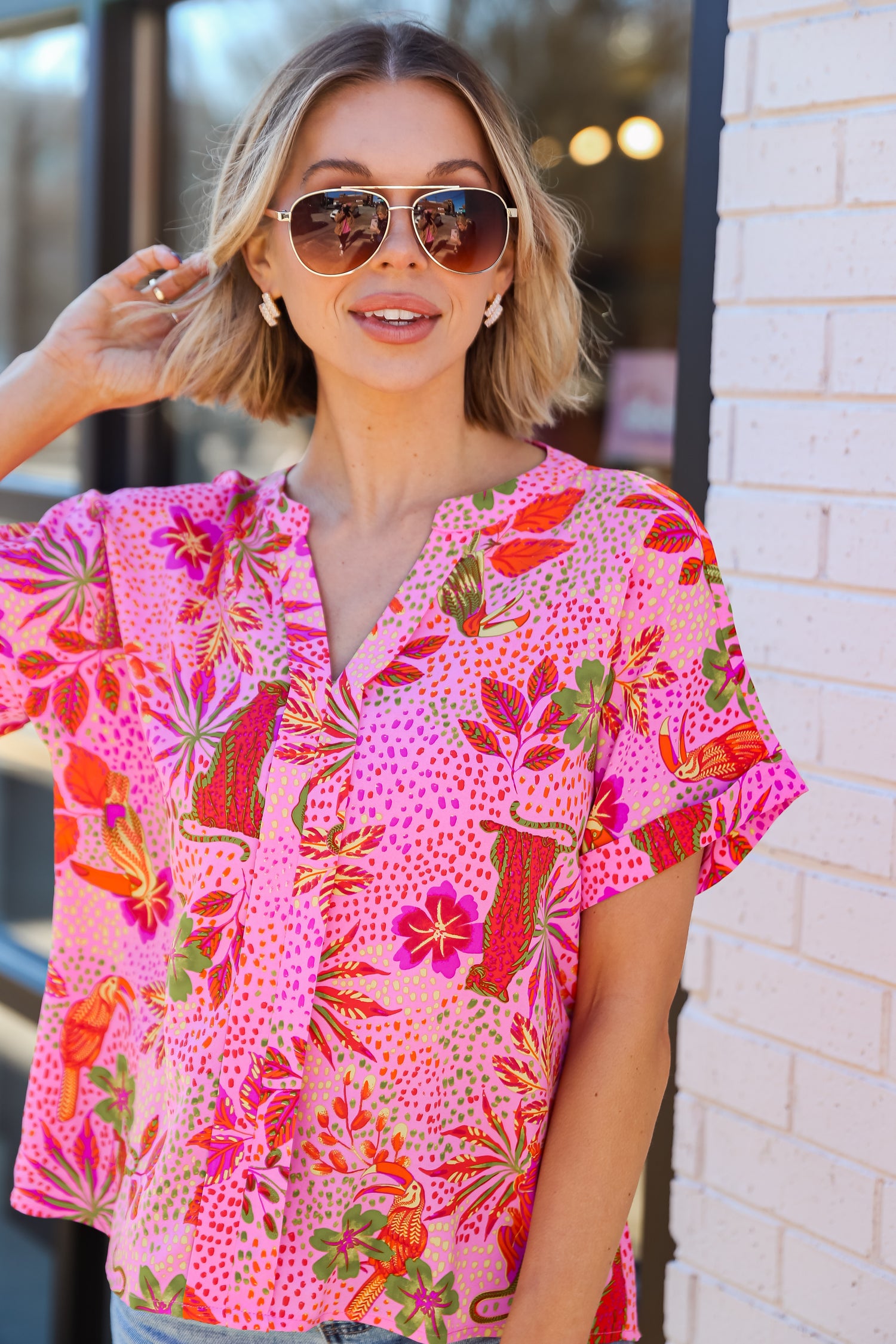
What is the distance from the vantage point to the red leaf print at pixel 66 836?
1613 mm

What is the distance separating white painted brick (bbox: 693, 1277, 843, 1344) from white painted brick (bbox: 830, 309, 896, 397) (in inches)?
47.7

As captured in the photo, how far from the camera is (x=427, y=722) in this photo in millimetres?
1307

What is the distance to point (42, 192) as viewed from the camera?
140 inches

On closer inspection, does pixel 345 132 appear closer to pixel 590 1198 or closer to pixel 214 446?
pixel 590 1198

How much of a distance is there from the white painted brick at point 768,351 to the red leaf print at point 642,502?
46 cm

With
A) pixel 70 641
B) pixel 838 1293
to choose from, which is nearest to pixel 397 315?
pixel 70 641

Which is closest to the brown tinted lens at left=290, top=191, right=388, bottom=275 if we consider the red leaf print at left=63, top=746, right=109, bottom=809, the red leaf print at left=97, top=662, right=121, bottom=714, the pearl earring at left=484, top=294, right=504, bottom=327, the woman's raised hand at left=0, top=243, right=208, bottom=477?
the pearl earring at left=484, top=294, right=504, bottom=327

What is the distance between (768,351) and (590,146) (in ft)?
5.27

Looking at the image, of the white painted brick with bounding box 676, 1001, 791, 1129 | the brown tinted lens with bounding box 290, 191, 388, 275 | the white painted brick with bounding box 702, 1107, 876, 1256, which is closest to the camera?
the brown tinted lens with bounding box 290, 191, 388, 275

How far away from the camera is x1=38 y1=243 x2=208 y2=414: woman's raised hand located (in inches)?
65.7

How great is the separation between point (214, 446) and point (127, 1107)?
6.46 feet

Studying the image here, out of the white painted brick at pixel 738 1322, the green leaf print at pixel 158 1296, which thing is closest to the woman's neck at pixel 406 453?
the green leaf print at pixel 158 1296

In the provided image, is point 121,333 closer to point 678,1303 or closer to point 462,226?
point 462,226

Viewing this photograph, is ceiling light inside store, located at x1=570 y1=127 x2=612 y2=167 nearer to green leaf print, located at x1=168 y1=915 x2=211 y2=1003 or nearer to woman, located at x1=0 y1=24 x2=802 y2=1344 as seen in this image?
woman, located at x1=0 y1=24 x2=802 y2=1344
